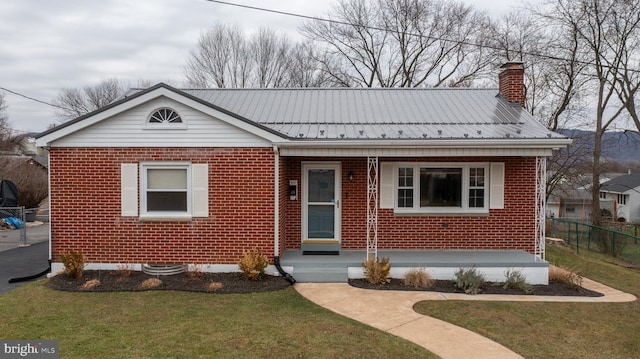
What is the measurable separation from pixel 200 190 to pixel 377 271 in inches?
160

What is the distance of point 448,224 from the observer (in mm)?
10508

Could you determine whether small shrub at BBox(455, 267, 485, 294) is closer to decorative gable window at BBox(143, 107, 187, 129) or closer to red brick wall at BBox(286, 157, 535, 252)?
red brick wall at BBox(286, 157, 535, 252)

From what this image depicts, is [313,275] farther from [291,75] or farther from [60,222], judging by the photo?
[291,75]

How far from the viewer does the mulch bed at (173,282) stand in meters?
8.16

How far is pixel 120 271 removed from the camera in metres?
9.00

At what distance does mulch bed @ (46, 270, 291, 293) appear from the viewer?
816cm

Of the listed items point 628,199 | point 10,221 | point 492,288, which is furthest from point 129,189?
point 628,199

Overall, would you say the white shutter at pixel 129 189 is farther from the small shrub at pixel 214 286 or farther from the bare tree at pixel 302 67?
the bare tree at pixel 302 67

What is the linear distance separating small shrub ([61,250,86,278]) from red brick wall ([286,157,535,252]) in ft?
14.6

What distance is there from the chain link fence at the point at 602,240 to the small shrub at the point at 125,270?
48.2 feet

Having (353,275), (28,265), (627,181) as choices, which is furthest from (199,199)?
(627,181)

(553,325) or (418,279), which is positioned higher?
(418,279)

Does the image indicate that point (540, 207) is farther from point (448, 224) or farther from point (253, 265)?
point (253, 265)

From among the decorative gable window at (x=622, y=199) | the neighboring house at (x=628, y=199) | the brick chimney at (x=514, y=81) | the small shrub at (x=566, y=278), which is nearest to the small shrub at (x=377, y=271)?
the small shrub at (x=566, y=278)
